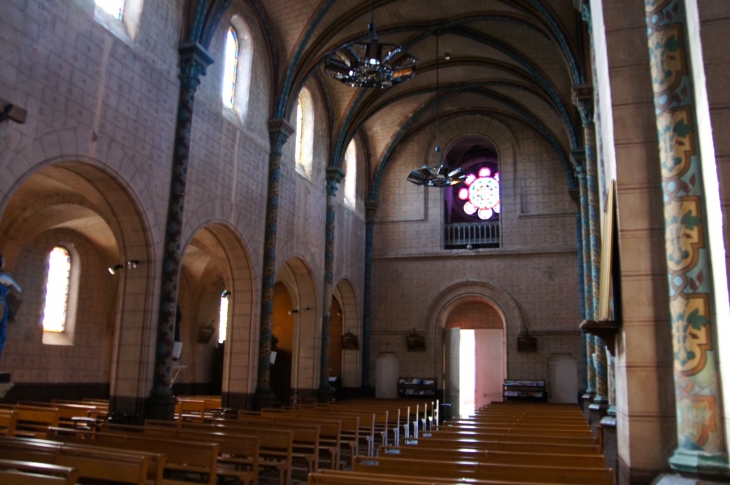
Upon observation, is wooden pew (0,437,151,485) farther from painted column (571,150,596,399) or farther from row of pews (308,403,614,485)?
painted column (571,150,596,399)

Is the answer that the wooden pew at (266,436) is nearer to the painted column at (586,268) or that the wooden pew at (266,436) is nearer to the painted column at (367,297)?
the painted column at (586,268)

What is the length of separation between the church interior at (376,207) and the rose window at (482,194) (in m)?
0.10

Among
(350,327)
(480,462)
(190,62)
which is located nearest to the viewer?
(480,462)

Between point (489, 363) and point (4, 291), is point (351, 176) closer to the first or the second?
point (489, 363)

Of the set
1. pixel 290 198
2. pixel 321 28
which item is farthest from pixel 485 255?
pixel 321 28

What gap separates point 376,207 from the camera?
2298 cm

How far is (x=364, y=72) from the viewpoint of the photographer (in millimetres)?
12547

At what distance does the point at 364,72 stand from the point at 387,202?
10754 mm

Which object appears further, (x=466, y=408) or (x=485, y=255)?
(x=466, y=408)

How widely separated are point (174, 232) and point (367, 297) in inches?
454

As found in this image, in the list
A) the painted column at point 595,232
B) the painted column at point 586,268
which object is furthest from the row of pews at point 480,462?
the painted column at point 586,268

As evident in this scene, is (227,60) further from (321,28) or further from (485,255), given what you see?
(485,255)

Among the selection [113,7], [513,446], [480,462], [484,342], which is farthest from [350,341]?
[480,462]

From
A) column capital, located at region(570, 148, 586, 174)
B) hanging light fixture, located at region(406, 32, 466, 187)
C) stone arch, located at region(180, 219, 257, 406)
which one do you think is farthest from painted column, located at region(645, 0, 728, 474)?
hanging light fixture, located at region(406, 32, 466, 187)
